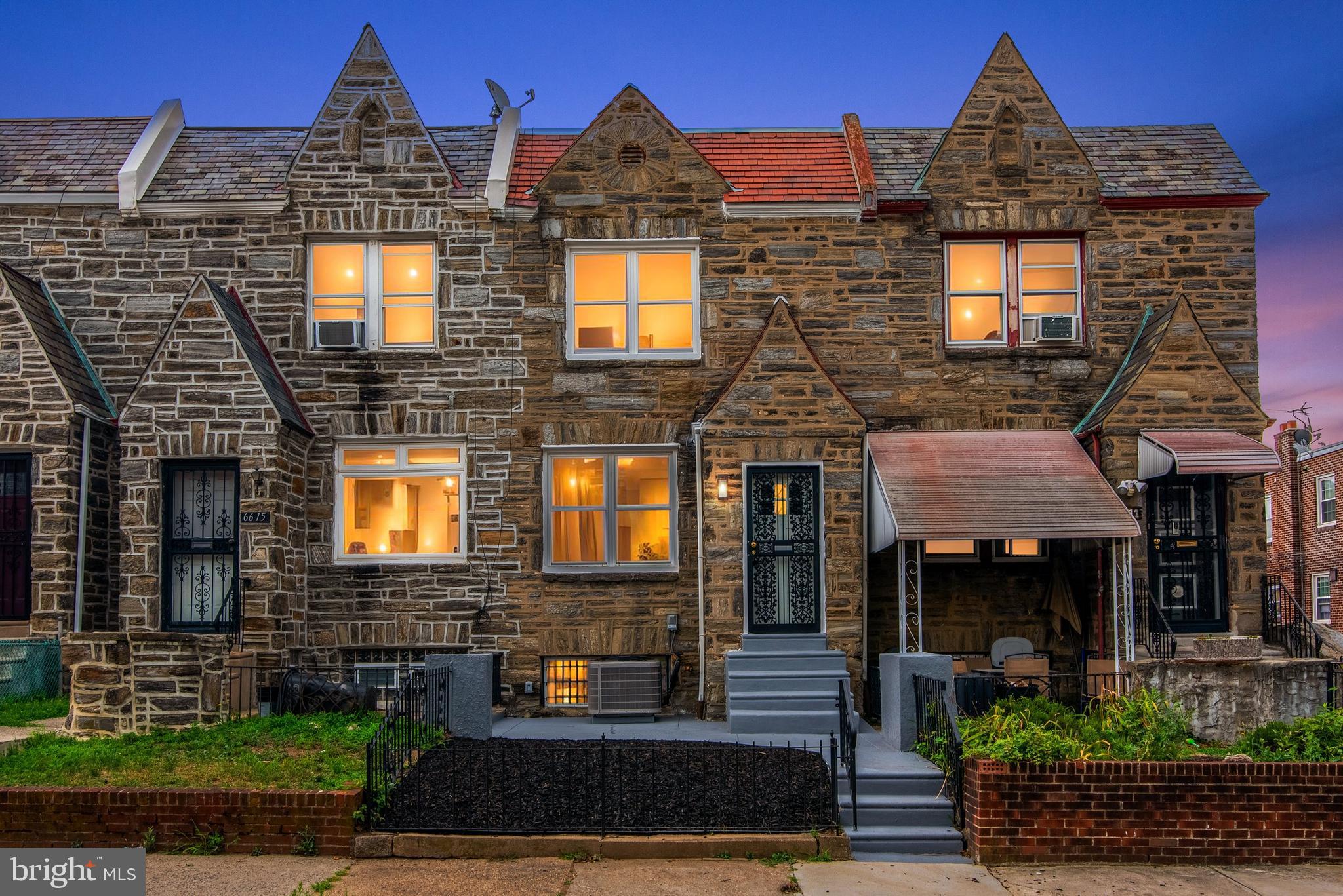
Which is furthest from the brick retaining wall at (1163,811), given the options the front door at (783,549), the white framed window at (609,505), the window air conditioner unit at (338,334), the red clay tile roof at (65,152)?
the red clay tile roof at (65,152)

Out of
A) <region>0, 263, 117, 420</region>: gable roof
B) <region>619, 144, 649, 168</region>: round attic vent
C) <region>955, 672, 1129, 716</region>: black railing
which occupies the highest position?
<region>619, 144, 649, 168</region>: round attic vent

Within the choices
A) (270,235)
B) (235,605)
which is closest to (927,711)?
(235,605)

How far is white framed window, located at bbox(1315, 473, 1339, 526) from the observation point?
34375 millimetres

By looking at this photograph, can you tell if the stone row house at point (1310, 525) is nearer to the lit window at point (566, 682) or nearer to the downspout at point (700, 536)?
the downspout at point (700, 536)

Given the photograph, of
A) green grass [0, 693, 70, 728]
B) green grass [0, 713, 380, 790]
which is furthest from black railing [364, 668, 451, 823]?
green grass [0, 693, 70, 728]

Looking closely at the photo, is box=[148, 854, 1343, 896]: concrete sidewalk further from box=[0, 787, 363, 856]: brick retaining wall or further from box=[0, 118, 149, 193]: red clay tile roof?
box=[0, 118, 149, 193]: red clay tile roof

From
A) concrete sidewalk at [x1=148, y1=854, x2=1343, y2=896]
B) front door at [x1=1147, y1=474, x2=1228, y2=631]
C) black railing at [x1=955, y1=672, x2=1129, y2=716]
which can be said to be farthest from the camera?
front door at [x1=1147, y1=474, x2=1228, y2=631]

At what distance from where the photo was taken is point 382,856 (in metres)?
9.57

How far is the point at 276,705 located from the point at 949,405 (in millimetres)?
9813

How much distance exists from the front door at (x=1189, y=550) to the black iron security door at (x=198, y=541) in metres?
12.3

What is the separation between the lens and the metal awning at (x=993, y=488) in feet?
46.2

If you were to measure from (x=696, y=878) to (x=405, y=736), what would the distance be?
3642 mm

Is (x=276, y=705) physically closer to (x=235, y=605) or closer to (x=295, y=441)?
(x=235, y=605)

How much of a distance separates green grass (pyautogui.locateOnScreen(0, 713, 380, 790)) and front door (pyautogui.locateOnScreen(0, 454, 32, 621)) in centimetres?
404
